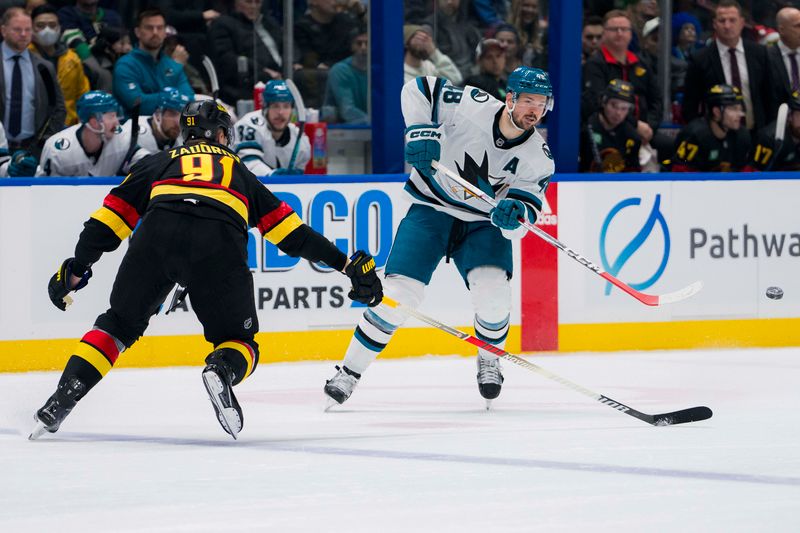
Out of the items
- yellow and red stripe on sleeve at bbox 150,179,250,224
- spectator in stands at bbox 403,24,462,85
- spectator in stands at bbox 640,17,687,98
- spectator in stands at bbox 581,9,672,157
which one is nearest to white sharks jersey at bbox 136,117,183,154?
spectator in stands at bbox 403,24,462,85

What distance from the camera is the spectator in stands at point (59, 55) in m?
6.86

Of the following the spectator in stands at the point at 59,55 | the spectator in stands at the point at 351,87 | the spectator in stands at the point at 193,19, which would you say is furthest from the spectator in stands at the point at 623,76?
the spectator in stands at the point at 59,55

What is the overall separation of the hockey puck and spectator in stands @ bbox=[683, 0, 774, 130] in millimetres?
1167

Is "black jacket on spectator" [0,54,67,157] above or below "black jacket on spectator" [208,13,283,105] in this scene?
below

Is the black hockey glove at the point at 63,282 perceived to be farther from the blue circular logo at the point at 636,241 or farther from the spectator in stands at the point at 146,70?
the blue circular logo at the point at 636,241

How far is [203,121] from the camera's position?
452 cm

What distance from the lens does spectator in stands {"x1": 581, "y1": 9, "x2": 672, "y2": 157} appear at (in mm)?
7652

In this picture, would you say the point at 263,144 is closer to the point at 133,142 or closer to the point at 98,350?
the point at 133,142

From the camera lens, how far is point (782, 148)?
757cm

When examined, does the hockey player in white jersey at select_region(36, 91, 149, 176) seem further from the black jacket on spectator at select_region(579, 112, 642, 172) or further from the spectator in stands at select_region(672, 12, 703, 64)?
the spectator in stands at select_region(672, 12, 703, 64)

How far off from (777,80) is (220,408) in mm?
4795

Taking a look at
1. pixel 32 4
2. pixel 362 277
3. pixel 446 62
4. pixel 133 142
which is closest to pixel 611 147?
pixel 446 62

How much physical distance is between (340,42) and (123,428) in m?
3.46

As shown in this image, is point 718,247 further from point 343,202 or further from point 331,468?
point 331,468
